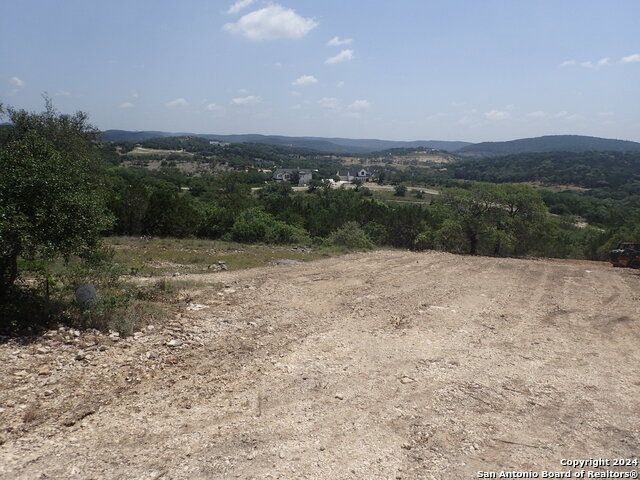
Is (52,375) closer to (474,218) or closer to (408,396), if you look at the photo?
(408,396)

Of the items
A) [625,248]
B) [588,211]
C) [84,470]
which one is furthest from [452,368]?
[588,211]

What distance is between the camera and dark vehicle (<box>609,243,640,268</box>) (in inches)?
738

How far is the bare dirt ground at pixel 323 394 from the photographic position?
4.70 meters

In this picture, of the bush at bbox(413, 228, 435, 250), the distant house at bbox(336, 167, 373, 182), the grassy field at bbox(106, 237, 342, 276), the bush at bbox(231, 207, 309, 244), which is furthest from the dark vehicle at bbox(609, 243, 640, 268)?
the distant house at bbox(336, 167, 373, 182)

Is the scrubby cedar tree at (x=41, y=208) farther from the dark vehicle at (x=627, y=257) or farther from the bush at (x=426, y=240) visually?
the bush at (x=426, y=240)

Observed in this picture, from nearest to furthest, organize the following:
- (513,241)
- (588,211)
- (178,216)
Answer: (513,241) < (178,216) < (588,211)

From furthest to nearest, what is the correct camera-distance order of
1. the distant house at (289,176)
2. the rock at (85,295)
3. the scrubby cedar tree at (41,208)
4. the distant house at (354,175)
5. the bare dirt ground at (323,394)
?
the distant house at (354,175), the distant house at (289,176), the rock at (85,295), the scrubby cedar tree at (41,208), the bare dirt ground at (323,394)

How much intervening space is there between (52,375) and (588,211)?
8581 centimetres

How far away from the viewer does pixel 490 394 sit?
21.0 ft

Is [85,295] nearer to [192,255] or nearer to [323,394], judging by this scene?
[323,394]

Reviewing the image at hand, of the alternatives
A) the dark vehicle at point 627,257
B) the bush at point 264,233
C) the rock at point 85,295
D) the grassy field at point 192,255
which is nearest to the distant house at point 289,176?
the bush at point 264,233

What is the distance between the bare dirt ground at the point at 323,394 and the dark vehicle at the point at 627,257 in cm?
1017

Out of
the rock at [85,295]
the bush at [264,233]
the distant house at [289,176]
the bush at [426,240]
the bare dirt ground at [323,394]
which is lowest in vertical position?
the bush at [426,240]

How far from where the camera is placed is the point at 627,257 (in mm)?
18969
